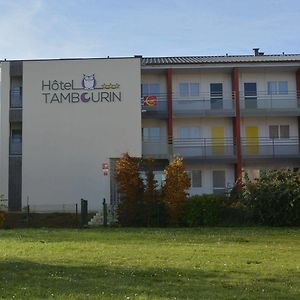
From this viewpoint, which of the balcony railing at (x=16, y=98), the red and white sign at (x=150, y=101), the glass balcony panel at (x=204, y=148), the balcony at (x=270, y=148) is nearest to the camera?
the glass balcony panel at (x=204, y=148)

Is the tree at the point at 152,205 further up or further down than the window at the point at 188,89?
further down

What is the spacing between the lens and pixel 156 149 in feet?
140

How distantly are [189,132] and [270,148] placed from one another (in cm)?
589

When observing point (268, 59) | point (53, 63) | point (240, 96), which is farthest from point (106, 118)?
point (268, 59)

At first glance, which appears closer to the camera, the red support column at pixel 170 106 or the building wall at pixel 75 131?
the building wall at pixel 75 131

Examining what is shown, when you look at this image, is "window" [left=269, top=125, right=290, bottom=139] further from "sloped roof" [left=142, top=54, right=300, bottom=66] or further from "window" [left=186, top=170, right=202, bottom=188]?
"window" [left=186, top=170, right=202, bottom=188]

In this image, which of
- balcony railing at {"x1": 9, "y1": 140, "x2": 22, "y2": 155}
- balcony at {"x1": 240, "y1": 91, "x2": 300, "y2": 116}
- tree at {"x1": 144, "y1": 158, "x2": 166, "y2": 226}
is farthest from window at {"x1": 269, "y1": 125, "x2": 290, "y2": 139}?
balcony railing at {"x1": 9, "y1": 140, "x2": 22, "y2": 155}

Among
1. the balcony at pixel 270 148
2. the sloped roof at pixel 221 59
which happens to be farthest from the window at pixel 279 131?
the sloped roof at pixel 221 59

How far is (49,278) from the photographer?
11.7 metres

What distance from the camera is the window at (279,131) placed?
145 feet

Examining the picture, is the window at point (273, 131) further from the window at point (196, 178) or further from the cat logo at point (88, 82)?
the cat logo at point (88, 82)

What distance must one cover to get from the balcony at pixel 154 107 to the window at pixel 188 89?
1.70 metres

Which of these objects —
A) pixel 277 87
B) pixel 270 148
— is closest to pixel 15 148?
pixel 270 148

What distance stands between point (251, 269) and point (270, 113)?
30.9 m
